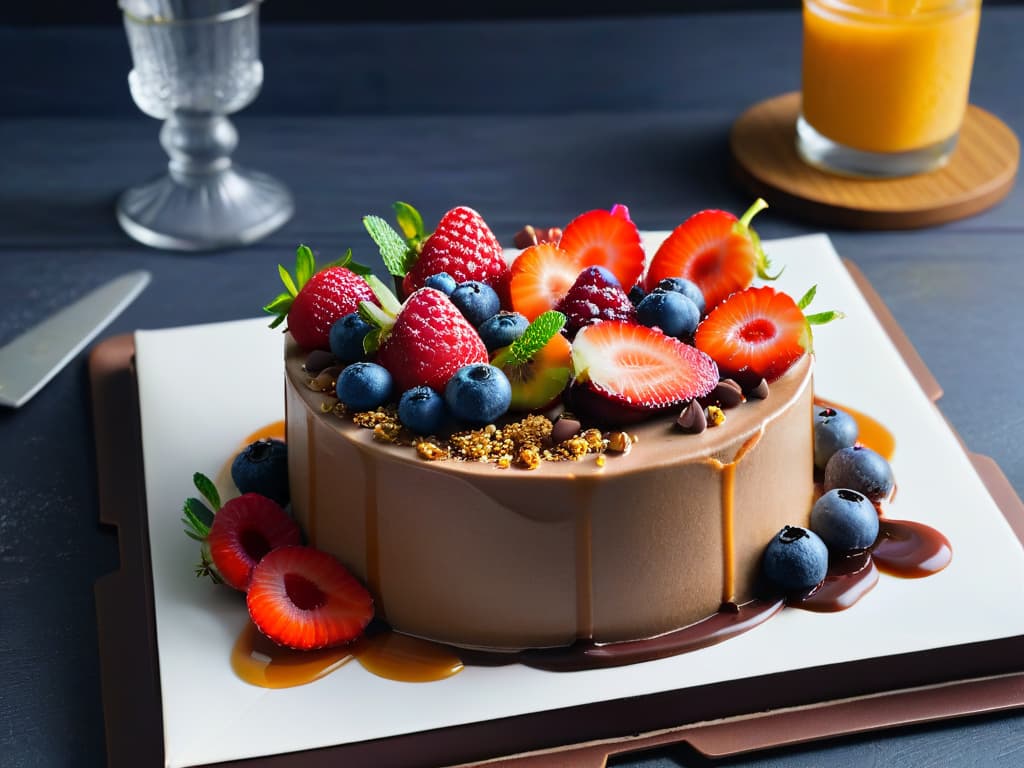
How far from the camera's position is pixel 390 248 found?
1.82m

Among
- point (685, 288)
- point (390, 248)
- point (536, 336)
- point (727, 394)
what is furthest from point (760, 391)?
point (390, 248)

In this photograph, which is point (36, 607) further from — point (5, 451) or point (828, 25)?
point (828, 25)

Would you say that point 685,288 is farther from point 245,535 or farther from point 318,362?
point 245,535

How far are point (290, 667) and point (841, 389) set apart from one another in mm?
881

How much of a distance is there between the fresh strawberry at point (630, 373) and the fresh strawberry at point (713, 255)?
18cm

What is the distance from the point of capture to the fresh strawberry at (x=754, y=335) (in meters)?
1.66

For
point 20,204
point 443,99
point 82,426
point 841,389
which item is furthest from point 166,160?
point 841,389

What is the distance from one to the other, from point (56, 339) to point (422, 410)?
0.92 meters

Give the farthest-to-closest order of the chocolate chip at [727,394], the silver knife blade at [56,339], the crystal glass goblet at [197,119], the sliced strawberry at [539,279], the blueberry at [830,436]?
1. the crystal glass goblet at [197,119]
2. the silver knife blade at [56,339]
3. the blueberry at [830,436]
4. the sliced strawberry at [539,279]
5. the chocolate chip at [727,394]

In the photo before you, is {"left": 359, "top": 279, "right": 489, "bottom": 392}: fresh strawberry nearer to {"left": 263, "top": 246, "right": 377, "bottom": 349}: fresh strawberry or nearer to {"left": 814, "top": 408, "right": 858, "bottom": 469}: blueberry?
{"left": 263, "top": 246, "right": 377, "bottom": 349}: fresh strawberry

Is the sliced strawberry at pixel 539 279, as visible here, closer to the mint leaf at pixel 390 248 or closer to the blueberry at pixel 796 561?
the mint leaf at pixel 390 248

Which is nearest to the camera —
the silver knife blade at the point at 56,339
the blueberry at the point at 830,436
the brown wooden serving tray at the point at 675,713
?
the brown wooden serving tray at the point at 675,713

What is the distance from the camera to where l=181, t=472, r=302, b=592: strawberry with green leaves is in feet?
5.50

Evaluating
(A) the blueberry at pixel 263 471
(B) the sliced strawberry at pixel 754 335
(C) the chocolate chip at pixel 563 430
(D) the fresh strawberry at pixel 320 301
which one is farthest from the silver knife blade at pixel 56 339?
(B) the sliced strawberry at pixel 754 335
